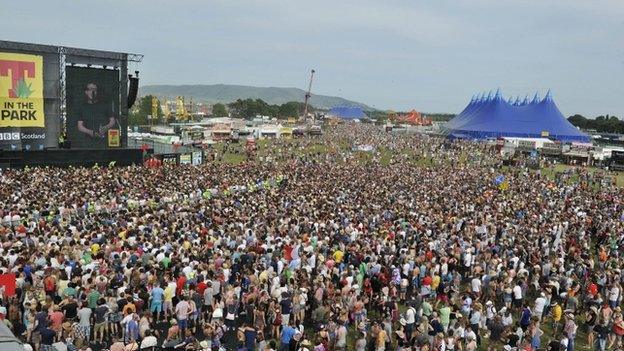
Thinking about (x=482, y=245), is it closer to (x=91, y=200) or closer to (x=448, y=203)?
(x=448, y=203)

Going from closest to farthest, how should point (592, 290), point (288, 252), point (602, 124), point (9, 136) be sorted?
point (592, 290) → point (288, 252) → point (9, 136) → point (602, 124)

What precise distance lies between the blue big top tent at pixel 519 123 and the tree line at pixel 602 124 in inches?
2176

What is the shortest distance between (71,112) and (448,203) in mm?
23400

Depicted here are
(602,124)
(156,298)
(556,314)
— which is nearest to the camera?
(156,298)

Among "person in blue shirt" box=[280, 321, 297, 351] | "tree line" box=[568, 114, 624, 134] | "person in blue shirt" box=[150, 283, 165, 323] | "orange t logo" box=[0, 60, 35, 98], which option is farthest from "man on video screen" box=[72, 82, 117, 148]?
"tree line" box=[568, 114, 624, 134]

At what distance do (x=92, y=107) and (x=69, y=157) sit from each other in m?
3.51

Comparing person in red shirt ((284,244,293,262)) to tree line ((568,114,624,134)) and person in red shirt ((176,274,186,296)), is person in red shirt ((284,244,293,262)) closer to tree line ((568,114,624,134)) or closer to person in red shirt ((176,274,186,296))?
person in red shirt ((176,274,186,296))

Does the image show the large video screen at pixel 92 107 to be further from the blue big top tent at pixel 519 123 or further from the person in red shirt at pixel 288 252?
the blue big top tent at pixel 519 123

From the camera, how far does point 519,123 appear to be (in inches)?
3019

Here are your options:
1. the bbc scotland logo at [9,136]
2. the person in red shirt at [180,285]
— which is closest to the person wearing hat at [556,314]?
the person in red shirt at [180,285]

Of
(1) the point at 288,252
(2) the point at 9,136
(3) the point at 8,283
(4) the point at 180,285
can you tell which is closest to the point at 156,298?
(4) the point at 180,285

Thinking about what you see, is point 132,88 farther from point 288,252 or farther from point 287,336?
point 287,336

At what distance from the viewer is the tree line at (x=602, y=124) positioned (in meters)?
124

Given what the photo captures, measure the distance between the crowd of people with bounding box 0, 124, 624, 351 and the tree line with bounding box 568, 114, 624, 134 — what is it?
117254 millimetres
